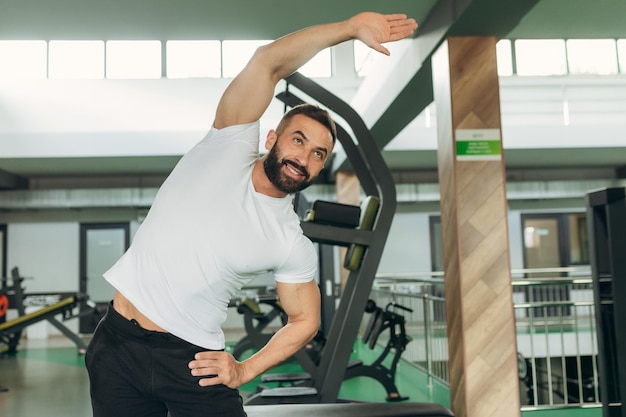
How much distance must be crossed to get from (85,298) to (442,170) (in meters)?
5.48

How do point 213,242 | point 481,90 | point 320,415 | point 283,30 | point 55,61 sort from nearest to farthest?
point 213,242, point 320,415, point 481,90, point 283,30, point 55,61

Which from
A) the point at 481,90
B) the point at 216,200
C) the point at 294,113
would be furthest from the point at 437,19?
the point at 216,200

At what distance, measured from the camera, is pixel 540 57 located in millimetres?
10859

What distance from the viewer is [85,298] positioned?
7.82 metres

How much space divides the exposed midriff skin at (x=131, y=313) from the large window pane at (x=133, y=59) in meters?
9.18

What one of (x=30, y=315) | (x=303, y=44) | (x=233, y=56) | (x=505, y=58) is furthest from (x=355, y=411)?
(x=505, y=58)

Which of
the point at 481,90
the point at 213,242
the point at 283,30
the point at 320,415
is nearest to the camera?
the point at 213,242

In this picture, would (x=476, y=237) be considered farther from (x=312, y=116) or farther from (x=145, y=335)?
(x=145, y=335)

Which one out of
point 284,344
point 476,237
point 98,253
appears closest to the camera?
point 284,344

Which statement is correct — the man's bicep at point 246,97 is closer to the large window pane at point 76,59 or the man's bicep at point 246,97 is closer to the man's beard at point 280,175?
the man's beard at point 280,175

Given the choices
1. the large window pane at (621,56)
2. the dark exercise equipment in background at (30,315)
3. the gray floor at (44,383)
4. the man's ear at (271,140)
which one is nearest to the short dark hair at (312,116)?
the man's ear at (271,140)

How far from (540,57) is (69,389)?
929 cm

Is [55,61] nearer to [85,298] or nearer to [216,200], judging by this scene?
[85,298]

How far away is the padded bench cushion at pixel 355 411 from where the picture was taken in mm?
2400
